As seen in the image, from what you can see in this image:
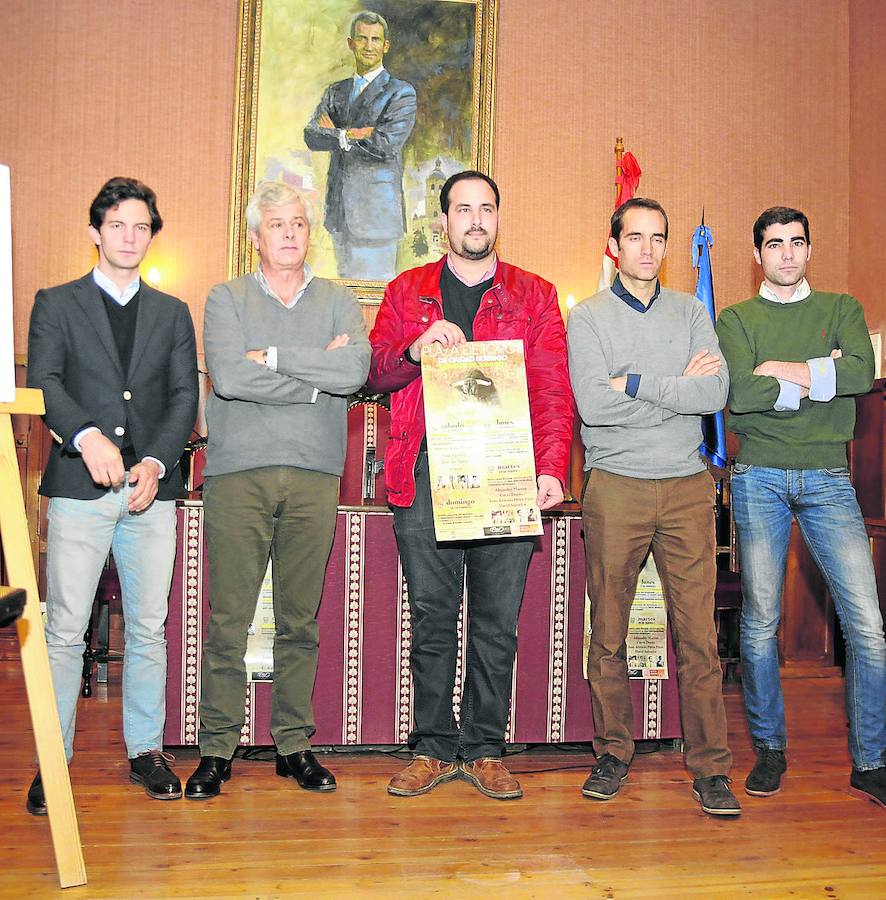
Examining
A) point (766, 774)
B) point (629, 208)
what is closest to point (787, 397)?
point (629, 208)

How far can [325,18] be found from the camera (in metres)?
5.36

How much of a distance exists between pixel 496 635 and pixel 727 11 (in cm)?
438

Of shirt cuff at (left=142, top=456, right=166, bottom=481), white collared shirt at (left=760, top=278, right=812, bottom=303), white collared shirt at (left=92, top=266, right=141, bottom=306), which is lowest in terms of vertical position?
shirt cuff at (left=142, top=456, right=166, bottom=481)

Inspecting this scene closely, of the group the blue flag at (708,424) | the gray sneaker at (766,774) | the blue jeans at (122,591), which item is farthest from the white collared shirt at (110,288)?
the gray sneaker at (766,774)

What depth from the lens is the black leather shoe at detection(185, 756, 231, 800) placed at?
2.72 metres

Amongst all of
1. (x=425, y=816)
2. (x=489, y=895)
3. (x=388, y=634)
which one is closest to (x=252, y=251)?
(x=388, y=634)

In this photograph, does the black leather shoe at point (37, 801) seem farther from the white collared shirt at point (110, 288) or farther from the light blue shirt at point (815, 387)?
the light blue shirt at point (815, 387)

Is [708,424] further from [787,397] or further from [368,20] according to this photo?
[368,20]

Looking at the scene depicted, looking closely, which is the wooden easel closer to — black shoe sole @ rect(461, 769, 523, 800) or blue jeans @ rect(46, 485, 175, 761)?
blue jeans @ rect(46, 485, 175, 761)

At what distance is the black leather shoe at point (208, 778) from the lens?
107 inches

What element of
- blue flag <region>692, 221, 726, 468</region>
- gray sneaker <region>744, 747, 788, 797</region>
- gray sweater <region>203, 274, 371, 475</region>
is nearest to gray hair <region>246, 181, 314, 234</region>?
gray sweater <region>203, 274, 371, 475</region>

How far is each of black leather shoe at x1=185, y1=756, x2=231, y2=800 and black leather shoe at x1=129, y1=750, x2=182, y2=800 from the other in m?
0.04

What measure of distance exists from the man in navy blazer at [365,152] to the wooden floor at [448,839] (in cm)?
297

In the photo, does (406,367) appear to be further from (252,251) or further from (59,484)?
(252,251)
